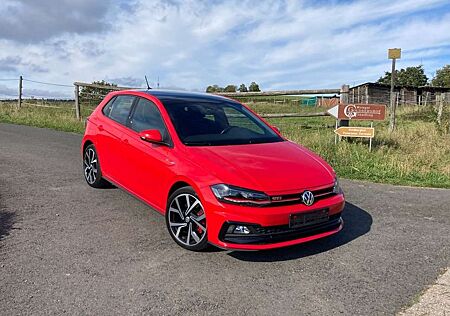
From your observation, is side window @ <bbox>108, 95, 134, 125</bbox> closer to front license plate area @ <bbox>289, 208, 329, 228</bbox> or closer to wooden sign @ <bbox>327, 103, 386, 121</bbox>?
front license plate area @ <bbox>289, 208, 329, 228</bbox>

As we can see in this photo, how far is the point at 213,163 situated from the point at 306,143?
19.9ft

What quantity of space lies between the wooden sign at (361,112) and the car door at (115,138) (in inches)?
215

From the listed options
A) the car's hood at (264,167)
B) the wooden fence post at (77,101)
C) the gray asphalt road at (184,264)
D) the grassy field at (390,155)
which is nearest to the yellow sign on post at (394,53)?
the grassy field at (390,155)

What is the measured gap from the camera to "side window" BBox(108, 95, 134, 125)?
17.5 ft

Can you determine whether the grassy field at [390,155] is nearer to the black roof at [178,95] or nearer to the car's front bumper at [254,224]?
the black roof at [178,95]

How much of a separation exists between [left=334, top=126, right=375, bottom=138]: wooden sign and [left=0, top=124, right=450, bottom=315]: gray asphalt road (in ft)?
11.4

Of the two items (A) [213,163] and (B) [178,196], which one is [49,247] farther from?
(A) [213,163]

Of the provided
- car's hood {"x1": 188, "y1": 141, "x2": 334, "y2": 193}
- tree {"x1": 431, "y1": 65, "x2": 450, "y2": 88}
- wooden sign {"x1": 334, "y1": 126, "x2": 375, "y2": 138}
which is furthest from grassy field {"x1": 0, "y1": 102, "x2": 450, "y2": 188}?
tree {"x1": 431, "y1": 65, "x2": 450, "y2": 88}

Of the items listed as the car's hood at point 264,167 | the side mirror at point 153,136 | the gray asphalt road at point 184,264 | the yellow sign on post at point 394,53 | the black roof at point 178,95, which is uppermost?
the yellow sign on post at point 394,53

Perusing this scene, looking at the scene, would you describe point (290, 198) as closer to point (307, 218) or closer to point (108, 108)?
point (307, 218)

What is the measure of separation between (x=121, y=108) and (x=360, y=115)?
5.79 metres

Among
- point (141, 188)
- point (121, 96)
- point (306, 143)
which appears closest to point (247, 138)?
point (141, 188)

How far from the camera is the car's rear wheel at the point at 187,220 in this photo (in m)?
3.77

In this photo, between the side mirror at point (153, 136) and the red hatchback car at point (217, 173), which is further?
the side mirror at point (153, 136)
